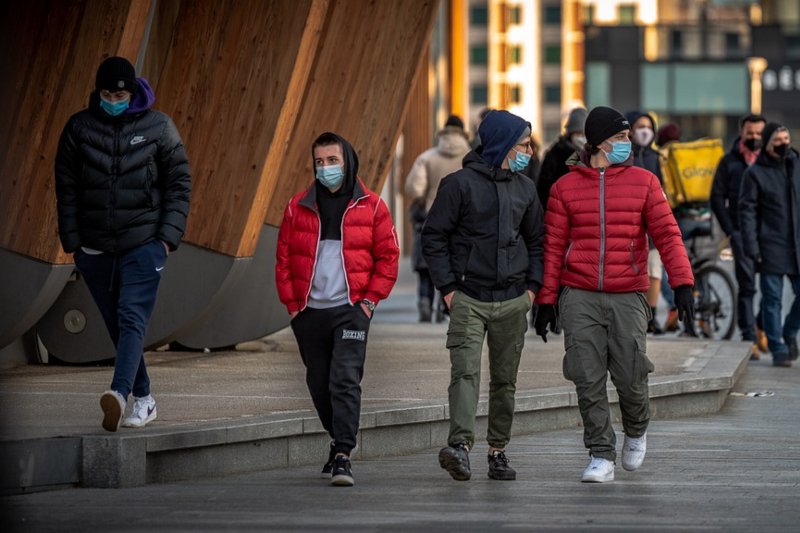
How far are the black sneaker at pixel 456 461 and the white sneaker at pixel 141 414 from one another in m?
1.46

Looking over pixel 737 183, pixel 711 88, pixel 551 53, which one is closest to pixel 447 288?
pixel 737 183

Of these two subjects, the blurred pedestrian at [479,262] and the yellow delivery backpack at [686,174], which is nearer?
the blurred pedestrian at [479,262]

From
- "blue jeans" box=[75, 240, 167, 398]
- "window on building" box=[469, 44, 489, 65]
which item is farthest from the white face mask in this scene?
"window on building" box=[469, 44, 489, 65]

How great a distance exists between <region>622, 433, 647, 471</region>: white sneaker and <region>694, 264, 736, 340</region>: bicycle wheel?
8.23 meters

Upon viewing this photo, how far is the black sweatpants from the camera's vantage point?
9156 millimetres

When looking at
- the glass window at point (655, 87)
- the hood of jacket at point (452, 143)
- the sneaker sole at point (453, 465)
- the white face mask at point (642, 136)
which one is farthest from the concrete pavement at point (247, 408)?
the glass window at point (655, 87)

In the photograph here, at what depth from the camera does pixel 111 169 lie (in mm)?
9648

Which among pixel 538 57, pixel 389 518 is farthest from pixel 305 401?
pixel 538 57

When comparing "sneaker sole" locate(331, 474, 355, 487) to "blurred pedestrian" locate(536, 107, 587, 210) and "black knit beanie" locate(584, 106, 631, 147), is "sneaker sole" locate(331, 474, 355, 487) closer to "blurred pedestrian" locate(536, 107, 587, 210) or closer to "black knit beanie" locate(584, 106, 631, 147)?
"black knit beanie" locate(584, 106, 631, 147)

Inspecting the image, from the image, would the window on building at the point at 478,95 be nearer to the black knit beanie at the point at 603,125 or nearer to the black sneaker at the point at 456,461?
the black knit beanie at the point at 603,125

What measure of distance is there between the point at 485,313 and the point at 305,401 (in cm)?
198

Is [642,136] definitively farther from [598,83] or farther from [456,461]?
[598,83]

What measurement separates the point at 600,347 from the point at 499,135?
3.66 feet

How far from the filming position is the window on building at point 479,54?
6388 inches
